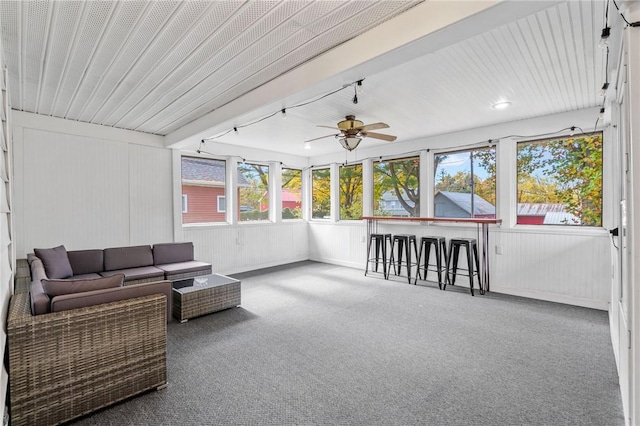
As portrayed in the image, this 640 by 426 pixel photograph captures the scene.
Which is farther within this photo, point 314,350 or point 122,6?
point 314,350

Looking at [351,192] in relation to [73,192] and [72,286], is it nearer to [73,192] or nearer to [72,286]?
[73,192]

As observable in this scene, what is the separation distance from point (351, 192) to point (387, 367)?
15.6 ft

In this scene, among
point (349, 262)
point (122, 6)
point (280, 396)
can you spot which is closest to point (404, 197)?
point (349, 262)

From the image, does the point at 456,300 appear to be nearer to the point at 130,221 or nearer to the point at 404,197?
the point at 404,197

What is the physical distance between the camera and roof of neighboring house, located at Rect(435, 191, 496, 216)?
5062mm

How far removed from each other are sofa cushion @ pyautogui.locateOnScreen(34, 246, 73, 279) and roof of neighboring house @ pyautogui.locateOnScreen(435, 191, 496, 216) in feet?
18.6

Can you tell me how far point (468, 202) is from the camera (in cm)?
529

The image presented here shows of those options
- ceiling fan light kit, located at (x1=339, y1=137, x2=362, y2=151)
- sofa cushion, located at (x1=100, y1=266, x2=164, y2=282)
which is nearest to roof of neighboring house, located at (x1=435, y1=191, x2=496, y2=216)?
ceiling fan light kit, located at (x1=339, y1=137, x2=362, y2=151)

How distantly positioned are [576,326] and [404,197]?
3306 millimetres

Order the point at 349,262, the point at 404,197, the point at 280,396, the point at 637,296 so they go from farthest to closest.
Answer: the point at 349,262 → the point at 404,197 → the point at 280,396 → the point at 637,296

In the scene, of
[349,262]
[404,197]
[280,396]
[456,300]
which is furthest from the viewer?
[349,262]

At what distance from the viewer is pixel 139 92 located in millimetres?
3336

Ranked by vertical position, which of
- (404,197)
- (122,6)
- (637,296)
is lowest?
(637,296)

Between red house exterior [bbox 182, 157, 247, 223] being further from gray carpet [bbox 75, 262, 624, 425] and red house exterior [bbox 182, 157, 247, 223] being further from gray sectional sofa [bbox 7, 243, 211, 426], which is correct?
gray sectional sofa [bbox 7, 243, 211, 426]
